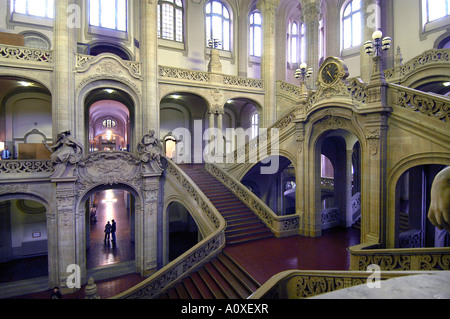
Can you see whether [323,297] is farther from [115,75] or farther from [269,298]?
[115,75]

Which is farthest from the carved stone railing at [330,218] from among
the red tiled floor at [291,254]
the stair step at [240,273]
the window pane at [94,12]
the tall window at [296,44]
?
the window pane at [94,12]

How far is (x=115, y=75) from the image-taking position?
44.2 feet

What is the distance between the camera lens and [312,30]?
18.1m

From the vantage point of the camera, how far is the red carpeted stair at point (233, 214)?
9914 millimetres

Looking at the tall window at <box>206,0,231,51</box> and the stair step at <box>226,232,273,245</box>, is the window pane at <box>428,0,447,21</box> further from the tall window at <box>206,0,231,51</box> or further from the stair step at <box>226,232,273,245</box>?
the stair step at <box>226,232,273,245</box>

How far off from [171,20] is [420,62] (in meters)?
15.9

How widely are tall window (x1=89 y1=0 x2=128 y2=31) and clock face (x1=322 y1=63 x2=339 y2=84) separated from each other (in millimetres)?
14393

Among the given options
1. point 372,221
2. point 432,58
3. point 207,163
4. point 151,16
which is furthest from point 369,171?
point 151,16

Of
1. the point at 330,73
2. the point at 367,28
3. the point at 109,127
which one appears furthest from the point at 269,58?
the point at 109,127

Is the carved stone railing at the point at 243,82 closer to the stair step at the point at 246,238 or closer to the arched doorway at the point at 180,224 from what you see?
the arched doorway at the point at 180,224

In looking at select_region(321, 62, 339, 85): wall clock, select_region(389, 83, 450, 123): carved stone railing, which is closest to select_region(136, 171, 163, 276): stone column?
select_region(321, 62, 339, 85): wall clock

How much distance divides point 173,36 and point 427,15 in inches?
649

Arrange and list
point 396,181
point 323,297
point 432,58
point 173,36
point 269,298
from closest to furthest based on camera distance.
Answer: point 323,297
point 269,298
point 396,181
point 432,58
point 173,36

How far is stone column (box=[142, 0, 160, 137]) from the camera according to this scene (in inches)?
558
